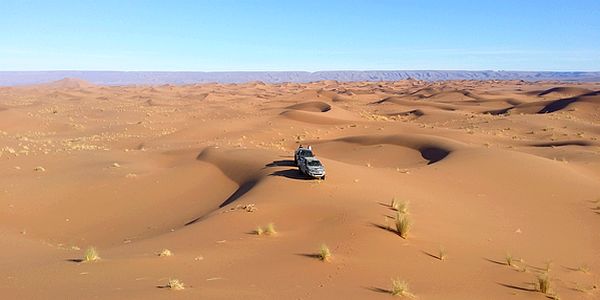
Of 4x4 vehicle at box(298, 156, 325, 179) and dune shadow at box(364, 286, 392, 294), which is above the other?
4x4 vehicle at box(298, 156, 325, 179)

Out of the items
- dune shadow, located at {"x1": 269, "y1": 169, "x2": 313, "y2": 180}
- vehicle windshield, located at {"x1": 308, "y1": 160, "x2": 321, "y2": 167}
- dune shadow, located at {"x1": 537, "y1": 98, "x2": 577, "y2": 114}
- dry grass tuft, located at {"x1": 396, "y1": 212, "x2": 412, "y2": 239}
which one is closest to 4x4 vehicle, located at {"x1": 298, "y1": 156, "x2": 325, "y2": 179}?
vehicle windshield, located at {"x1": 308, "y1": 160, "x2": 321, "y2": 167}

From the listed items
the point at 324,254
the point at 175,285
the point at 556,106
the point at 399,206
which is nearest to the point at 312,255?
the point at 324,254

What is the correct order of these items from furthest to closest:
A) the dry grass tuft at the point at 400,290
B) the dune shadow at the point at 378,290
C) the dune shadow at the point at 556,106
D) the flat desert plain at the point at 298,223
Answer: the dune shadow at the point at 556,106 < the flat desert plain at the point at 298,223 < the dune shadow at the point at 378,290 < the dry grass tuft at the point at 400,290

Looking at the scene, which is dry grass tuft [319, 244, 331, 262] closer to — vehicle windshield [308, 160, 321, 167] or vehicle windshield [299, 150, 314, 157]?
vehicle windshield [308, 160, 321, 167]

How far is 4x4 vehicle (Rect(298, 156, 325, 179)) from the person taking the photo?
1689cm

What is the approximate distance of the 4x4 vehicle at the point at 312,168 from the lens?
1689 centimetres

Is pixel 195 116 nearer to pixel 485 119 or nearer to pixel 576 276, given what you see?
pixel 485 119

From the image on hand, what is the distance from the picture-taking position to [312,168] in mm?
16984

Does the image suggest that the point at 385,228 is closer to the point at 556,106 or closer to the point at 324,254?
the point at 324,254

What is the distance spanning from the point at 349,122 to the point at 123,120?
82.1 feet

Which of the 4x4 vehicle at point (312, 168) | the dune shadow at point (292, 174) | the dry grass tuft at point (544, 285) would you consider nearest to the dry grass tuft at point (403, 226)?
the dry grass tuft at point (544, 285)

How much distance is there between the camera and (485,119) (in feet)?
172

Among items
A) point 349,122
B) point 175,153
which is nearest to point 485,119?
point 349,122

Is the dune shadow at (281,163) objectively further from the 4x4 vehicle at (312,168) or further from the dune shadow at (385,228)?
the dune shadow at (385,228)
